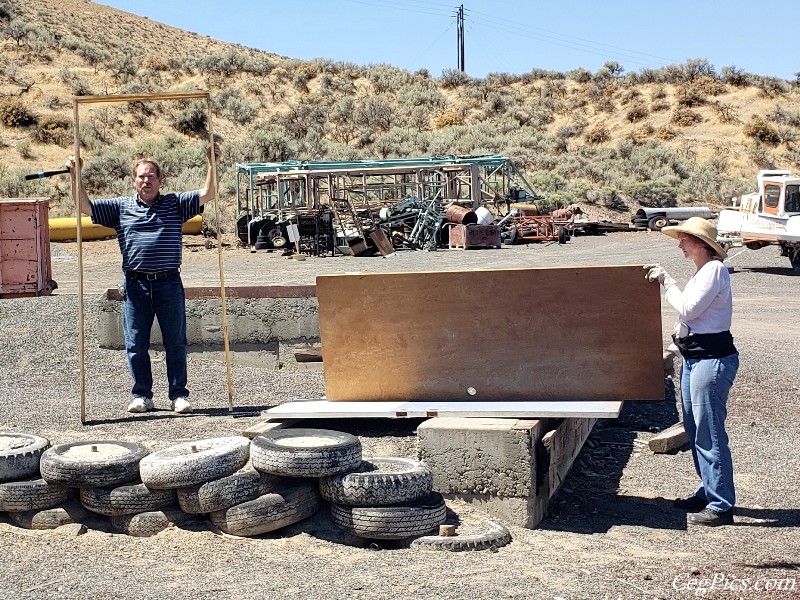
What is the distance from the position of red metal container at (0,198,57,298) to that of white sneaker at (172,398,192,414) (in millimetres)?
7559

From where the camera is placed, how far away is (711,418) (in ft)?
17.2

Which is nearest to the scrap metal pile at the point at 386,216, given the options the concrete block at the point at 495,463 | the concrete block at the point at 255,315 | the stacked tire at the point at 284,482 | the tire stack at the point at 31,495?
the concrete block at the point at 255,315

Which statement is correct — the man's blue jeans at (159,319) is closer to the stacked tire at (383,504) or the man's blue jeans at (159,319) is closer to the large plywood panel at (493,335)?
the large plywood panel at (493,335)

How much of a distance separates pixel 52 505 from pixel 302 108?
157ft

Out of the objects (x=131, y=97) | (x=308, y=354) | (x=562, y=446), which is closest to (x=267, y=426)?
(x=562, y=446)

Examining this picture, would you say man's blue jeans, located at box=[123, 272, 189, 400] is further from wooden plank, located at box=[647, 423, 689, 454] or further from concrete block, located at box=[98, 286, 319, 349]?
wooden plank, located at box=[647, 423, 689, 454]

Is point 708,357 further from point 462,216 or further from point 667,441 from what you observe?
point 462,216

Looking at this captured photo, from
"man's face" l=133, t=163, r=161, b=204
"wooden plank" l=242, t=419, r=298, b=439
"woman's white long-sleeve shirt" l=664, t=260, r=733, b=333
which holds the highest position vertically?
"man's face" l=133, t=163, r=161, b=204

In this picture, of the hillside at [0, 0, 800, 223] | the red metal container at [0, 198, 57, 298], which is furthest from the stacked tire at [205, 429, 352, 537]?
the hillside at [0, 0, 800, 223]

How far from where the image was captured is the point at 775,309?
1523cm

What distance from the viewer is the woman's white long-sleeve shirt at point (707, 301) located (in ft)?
16.9

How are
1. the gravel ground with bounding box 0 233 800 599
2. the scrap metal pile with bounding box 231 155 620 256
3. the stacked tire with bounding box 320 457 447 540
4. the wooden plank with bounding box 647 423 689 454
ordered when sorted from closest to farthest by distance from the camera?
the gravel ground with bounding box 0 233 800 599, the stacked tire with bounding box 320 457 447 540, the wooden plank with bounding box 647 423 689 454, the scrap metal pile with bounding box 231 155 620 256

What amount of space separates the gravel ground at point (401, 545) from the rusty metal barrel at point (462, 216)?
653 inches

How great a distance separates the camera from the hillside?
39406 millimetres
